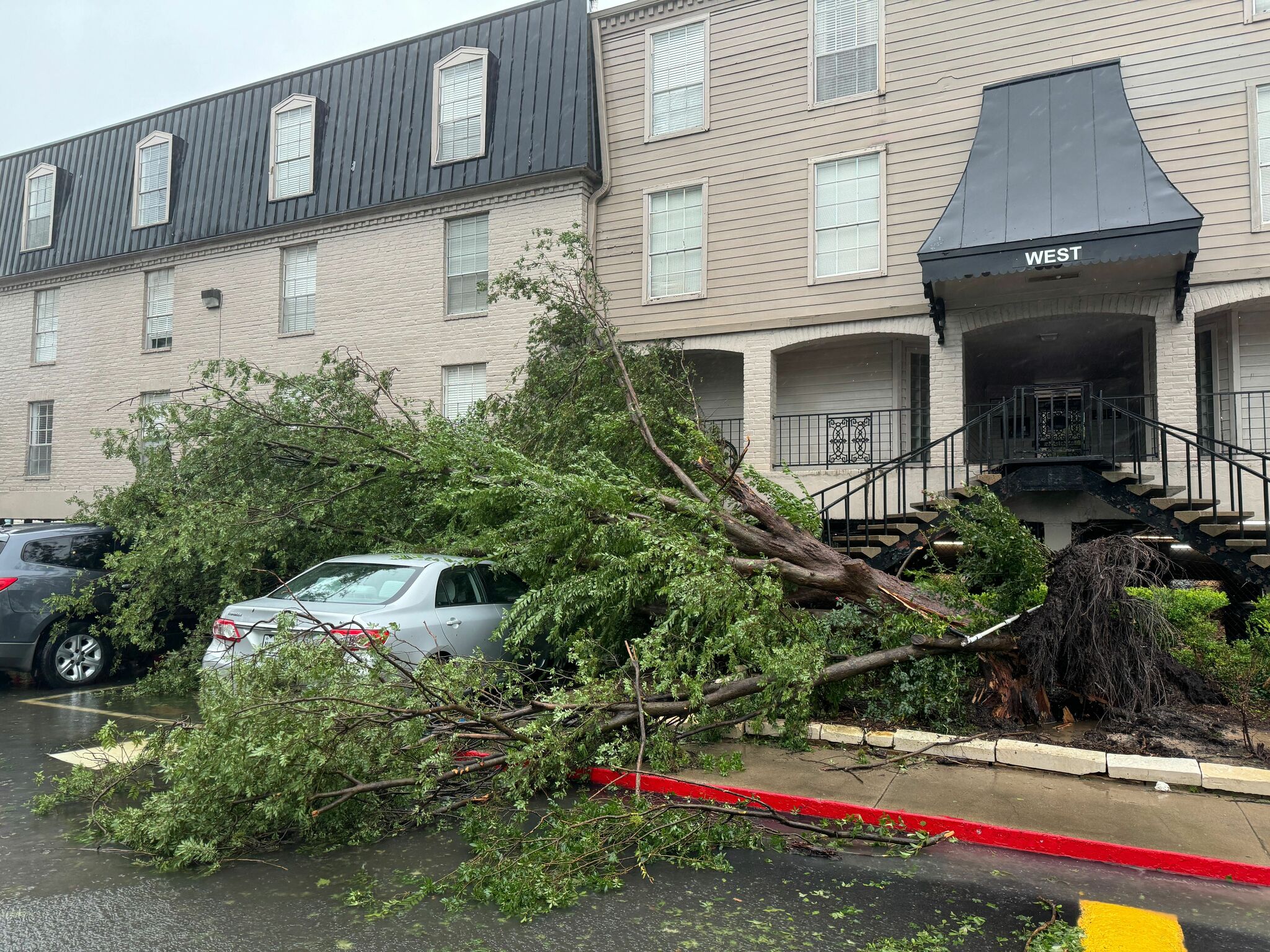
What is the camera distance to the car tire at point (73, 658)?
32.2ft

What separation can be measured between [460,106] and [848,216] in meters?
7.44

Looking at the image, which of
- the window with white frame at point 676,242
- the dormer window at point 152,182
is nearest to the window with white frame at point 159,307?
the dormer window at point 152,182

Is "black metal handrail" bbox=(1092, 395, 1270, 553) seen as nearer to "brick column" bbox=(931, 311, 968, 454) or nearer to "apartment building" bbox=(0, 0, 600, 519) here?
"brick column" bbox=(931, 311, 968, 454)

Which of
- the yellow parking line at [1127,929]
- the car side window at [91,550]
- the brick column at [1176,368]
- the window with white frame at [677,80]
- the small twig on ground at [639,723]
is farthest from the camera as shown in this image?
the window with white frame at [677,80]

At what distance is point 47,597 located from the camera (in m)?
9.64

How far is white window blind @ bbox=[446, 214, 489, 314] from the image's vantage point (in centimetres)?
1661

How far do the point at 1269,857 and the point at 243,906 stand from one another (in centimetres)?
504

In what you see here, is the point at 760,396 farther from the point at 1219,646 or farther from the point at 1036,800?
the point at 1036,800

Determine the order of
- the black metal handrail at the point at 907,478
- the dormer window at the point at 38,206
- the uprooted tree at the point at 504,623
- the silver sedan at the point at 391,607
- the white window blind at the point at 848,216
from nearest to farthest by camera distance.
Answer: the uprooted tree at the point at 504,623 < the silver sedan at the point at 391,607 < the black metal handrail at the point at 907,478 < the white window blind at the point at 848,216 < the dormer window at the point at 38,206

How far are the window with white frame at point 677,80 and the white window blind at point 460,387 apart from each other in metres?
5.07

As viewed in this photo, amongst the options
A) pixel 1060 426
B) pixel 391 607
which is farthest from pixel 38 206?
pixel 1060 426

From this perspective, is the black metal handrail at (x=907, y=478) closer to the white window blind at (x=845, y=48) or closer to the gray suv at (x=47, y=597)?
the white window blind at (x=845, y=48)

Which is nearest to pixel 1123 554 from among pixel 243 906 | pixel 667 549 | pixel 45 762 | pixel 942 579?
pixel 942 579

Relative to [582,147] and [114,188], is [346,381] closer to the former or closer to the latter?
[582,147]
